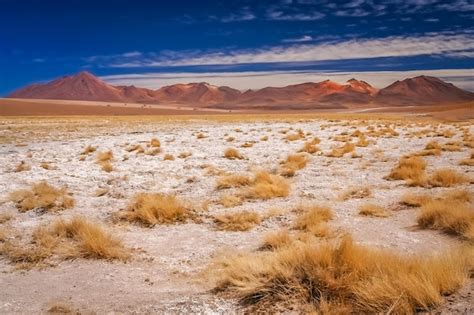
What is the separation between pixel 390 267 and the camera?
15.0 feet

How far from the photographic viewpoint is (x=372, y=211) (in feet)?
27.3

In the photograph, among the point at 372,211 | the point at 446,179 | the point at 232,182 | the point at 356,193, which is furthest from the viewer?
the point at 232,182

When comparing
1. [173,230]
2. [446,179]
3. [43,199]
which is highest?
[43,199]

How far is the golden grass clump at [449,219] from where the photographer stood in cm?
674

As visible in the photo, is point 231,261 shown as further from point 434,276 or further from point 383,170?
point 383,170

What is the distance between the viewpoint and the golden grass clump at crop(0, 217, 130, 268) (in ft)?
20.6

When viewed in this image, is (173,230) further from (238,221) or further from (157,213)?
(238,221)

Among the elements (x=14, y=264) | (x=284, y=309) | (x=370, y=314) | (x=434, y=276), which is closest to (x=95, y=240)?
(x=14, y=264)

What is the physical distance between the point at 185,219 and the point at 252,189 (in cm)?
241

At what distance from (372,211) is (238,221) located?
2.66 metres

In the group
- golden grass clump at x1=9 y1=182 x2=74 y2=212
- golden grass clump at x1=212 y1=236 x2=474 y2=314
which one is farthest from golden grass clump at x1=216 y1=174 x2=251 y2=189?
golden grass clump at x1=212 y1=236 x2=474 y2=314

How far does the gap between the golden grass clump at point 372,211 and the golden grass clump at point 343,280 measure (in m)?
3.05

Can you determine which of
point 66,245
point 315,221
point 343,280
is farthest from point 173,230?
point 343,280

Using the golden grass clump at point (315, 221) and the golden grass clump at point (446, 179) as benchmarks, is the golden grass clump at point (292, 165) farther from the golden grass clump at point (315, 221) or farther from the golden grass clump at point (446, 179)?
the golden grass clump at point (315, 221)
